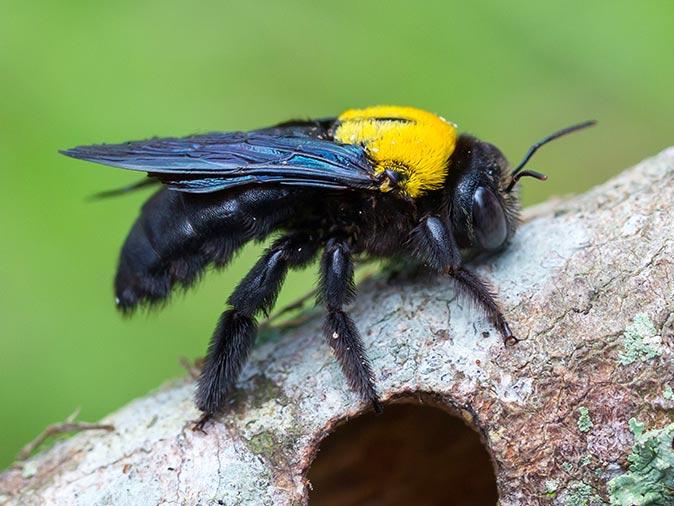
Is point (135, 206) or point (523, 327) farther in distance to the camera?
point (135, 206)

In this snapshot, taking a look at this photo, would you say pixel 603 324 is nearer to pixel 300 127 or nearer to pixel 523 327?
pixel 523 327

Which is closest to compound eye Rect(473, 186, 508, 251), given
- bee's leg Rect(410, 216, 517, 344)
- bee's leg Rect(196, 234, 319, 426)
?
bee's leg Rect(410, 216, 517, 344)

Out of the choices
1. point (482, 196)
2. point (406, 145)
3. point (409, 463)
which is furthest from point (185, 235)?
point (409, 463)

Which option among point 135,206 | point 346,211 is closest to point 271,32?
point 135,206

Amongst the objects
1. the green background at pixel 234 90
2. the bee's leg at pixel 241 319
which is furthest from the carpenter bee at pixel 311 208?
the green background at pixel 234 90

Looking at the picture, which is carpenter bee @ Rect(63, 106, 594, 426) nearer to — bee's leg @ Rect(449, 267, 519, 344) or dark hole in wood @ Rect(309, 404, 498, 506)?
bee's leg @ Rect(449, 267, 519, 344)

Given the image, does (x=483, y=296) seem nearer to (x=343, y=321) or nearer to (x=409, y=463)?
(x=343, y=321)

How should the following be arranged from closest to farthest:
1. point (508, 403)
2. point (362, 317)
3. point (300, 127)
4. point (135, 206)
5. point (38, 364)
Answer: point (508, 403) → point (362, 317) → point (300, 127) → point (38, 364) → point (135, 206)

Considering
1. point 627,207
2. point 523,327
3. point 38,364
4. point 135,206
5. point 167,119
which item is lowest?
point 38,364
